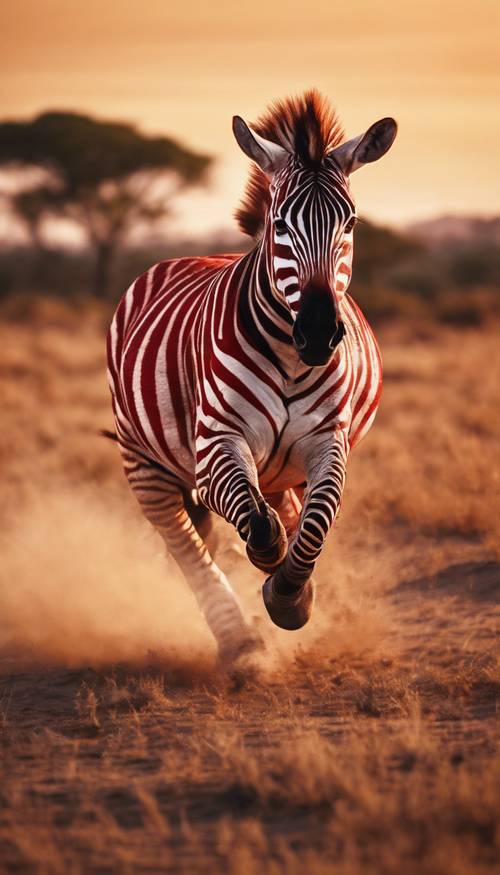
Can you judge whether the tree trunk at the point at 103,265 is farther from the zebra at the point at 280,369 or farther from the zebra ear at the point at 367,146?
the zebra ear at the point at 367,146

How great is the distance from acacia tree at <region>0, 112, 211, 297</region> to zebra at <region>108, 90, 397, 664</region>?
30260 millimetres

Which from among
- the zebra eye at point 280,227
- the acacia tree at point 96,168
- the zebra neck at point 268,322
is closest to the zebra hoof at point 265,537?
the zebra neck at point 268,322

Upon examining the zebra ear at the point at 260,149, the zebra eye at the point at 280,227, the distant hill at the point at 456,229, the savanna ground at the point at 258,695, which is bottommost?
the savanna ground at the point at 258,695

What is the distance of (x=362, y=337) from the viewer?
558 centimetres

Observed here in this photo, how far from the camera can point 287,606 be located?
4840 millimetres

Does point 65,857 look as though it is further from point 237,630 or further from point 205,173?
point 205,173

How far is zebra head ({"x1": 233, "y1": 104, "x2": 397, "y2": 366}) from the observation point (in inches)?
173

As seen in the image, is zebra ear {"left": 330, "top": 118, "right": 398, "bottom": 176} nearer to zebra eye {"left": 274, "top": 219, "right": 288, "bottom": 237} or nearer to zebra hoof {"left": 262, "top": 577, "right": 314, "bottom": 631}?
zebra eye {"left": 274, "top": 219, "right": 288, "bottom": 237}

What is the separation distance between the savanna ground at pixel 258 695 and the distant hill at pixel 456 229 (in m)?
66.8

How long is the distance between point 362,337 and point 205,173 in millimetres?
30901

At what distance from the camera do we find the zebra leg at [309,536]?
471 centimetres

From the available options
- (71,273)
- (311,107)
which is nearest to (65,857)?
(311,107)

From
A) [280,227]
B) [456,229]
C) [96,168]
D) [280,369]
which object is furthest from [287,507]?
[456,229]

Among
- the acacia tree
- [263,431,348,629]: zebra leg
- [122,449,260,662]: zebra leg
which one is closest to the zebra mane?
[263,431,348,629]: zebra leg
